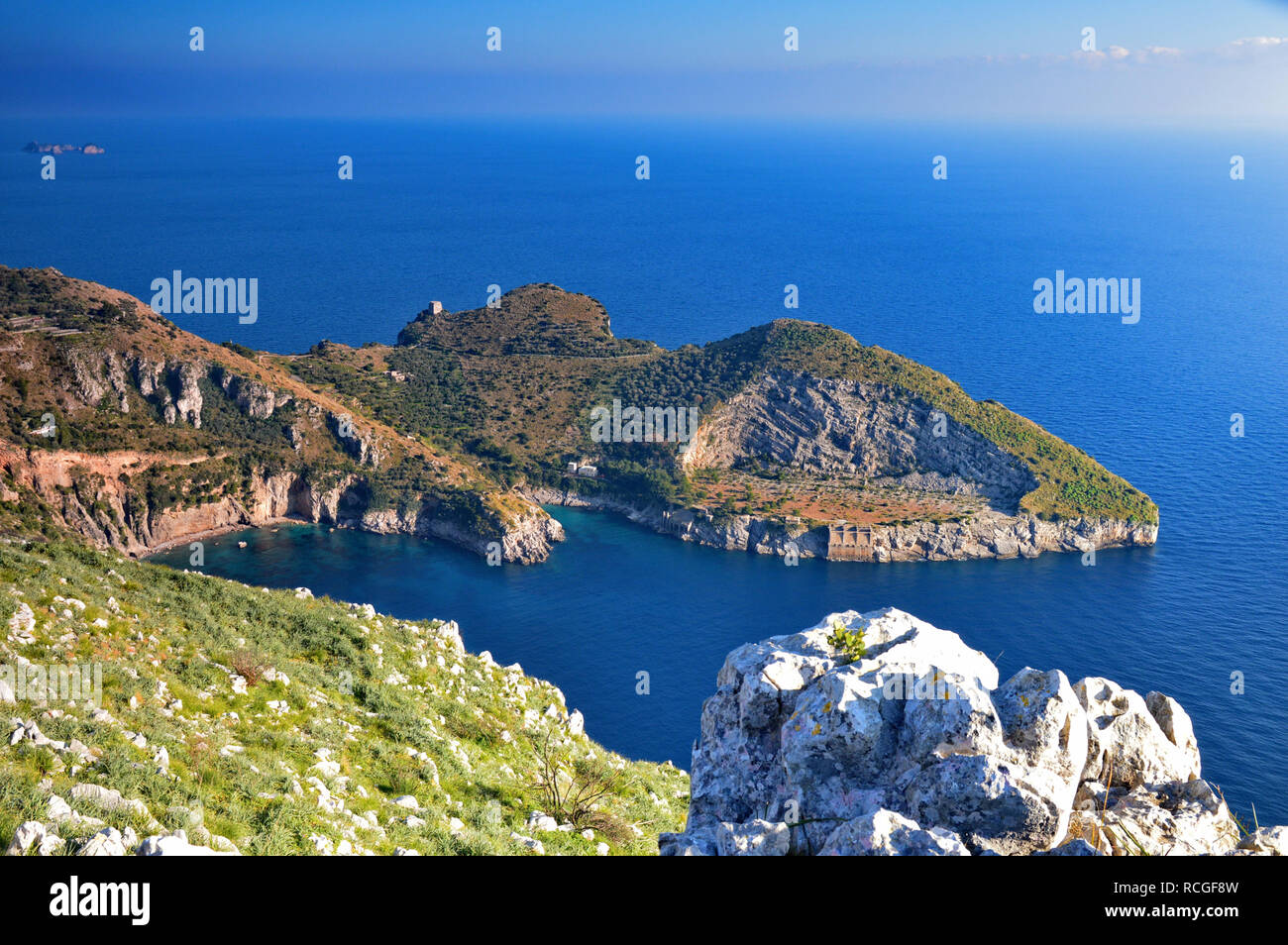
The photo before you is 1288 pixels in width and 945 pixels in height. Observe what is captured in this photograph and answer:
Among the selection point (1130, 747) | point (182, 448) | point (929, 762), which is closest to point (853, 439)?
point (182, 448)

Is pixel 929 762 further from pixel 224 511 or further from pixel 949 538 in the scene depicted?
pixel 224 511

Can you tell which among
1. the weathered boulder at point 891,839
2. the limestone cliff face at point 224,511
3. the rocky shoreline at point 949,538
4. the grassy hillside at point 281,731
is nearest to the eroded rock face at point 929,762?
the weathered boulder at point 891,839

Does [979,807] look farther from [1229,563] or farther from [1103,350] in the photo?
[1103,350]

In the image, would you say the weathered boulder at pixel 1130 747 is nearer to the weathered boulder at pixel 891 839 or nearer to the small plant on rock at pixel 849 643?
the small plant on rock at pixel 849 643

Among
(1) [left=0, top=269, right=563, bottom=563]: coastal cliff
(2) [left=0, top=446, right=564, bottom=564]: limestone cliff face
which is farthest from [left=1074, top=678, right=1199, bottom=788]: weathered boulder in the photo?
(1) [left=0, top=269, right=563, bottom=563]: coastal cliff

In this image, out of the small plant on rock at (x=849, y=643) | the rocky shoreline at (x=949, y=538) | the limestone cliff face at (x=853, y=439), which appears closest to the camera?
the small plant on rock at (x=849, y=643)
